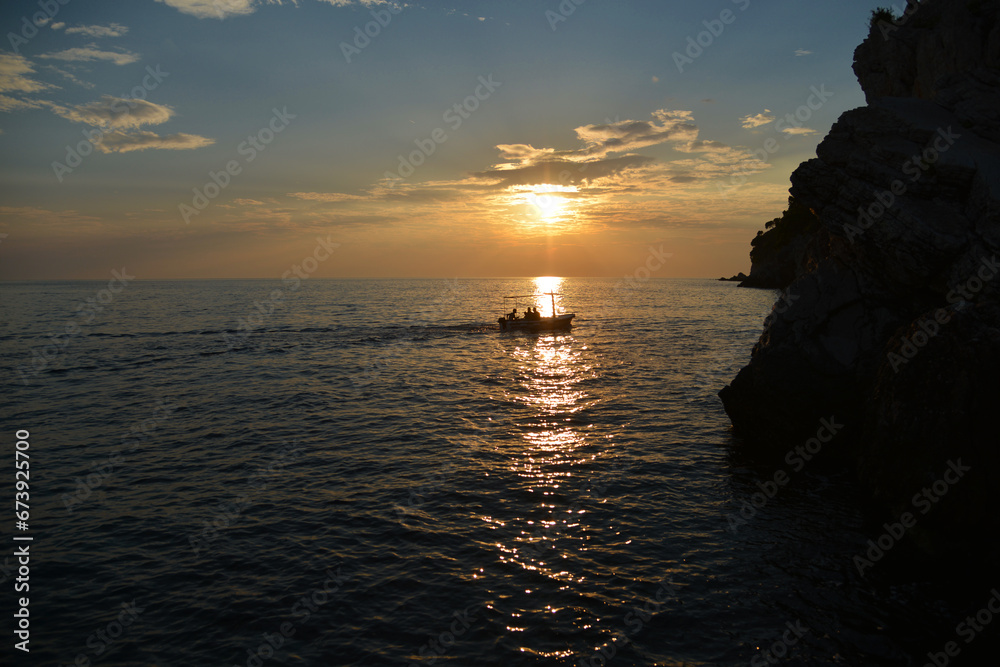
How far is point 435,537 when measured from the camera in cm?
1548

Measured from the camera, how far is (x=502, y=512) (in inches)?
670

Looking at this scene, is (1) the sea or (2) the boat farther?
(2) the boat

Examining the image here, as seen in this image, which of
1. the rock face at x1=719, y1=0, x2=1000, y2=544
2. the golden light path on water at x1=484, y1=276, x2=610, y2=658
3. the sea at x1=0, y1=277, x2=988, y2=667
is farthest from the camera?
the rock face at x1=719, y1=0, x2=1000, y2=544

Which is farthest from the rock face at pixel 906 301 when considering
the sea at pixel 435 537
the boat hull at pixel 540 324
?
the boat hull at pixel 540 324

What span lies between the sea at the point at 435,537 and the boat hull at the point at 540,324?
1297 inches

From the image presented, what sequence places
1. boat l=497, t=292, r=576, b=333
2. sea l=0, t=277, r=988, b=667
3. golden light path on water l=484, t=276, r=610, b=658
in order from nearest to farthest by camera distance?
1. sea l=0, t=277, r=988, b=667
2. golden light path on water l=484, t=276, r=610, b=658
3. boat l=497, t=292, r=576, b=333

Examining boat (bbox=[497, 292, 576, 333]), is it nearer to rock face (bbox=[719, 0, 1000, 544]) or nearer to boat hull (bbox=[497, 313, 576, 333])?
boat hull (bbox=[497, 313, 576, 333])

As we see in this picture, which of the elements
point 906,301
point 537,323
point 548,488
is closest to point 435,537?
point 548,488

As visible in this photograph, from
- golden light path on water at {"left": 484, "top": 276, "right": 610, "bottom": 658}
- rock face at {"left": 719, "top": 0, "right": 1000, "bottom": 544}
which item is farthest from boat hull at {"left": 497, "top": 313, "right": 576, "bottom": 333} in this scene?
rock face at {"left": 719, "top": 0, "right": 1000, "bottom": 544}

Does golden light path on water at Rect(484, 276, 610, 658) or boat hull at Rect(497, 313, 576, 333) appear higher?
boat hull at Rect(497, 313, 576, 333)

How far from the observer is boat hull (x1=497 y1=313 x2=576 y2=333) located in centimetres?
6669

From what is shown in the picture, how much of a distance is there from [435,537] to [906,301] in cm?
1891

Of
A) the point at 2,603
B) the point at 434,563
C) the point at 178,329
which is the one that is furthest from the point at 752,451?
the point at 178,329

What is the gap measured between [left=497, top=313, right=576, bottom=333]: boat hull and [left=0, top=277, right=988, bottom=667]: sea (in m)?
33.0
